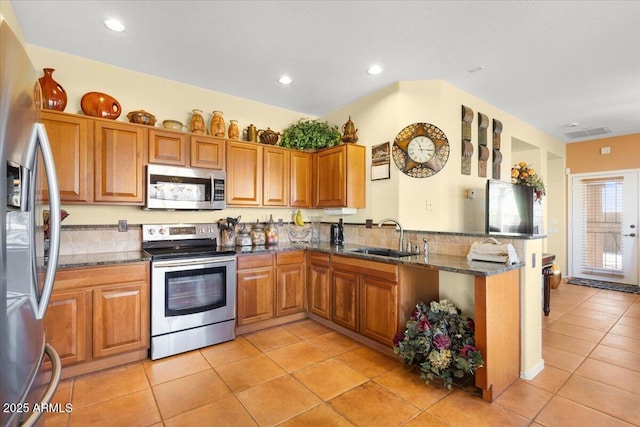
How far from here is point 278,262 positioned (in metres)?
3.43

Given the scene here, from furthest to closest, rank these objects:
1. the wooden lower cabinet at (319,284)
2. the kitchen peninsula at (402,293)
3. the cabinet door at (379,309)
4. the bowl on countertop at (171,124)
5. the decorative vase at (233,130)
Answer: the decorative vase at (233,130)
the wooden lower cabinet at (319,284)
the bowl on countertop at (171,124)
the cabinet door at (379,309)
the kitchen peninsula at (402,293)

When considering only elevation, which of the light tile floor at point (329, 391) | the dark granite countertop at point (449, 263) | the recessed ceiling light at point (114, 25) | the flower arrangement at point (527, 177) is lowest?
the light tile floor at point (329, 391)

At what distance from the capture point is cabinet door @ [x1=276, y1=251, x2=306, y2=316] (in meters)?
3.44

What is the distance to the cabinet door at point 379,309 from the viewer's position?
2641 mm

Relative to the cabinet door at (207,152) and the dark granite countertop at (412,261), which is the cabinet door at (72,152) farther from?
the cabinet door at (207,152)

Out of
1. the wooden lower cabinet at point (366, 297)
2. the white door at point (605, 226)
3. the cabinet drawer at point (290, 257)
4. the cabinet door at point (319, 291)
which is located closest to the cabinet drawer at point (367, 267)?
the wooden lower cabinet at point (366, 297)

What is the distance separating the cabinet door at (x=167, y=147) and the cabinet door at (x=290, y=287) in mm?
1568

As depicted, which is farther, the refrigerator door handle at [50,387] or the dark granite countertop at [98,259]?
the dark granite countertop at [98,259]

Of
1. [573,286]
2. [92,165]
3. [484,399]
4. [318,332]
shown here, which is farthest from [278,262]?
[573,286]

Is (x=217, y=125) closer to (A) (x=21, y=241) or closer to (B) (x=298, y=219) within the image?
(B) (x=298, y=219)

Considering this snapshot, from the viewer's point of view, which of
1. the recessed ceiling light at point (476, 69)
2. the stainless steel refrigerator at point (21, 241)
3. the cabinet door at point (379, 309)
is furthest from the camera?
the recessed ceiling light at point (476, 69)

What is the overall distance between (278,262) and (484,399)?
221 cm

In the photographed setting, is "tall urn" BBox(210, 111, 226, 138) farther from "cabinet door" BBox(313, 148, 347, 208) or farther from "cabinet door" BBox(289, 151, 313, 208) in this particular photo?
"cabinet door" BBox(313, 148, 347, 208)

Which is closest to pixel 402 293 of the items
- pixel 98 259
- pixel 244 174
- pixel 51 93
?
pixel 244 174
